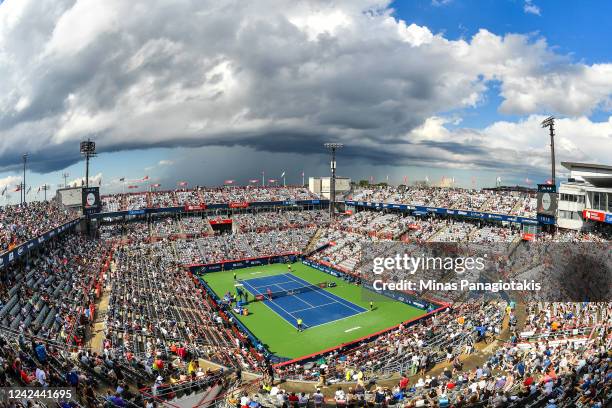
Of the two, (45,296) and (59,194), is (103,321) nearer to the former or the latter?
(45,296)

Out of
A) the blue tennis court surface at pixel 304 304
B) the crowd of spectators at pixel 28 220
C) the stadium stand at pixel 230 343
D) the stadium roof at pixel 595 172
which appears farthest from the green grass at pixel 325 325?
the stadium roof at pixel 595 172

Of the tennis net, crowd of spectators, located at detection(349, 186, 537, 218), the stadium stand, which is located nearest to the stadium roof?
the stadium stand

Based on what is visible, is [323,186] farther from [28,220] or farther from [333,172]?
[28,220]

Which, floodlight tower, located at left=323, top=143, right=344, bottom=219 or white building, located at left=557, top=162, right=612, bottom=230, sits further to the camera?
floodlight tower, located at left=323, top=143, right=344, bottom=219

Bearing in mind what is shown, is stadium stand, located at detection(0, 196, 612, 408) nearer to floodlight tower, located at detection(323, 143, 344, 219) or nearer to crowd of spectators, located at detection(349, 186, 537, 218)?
crowd of spectators, located at detection(349, 186, 537, 218)

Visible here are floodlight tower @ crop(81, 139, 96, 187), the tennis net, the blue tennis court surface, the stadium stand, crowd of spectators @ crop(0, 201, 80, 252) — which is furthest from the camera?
floodlight tower @ crop(81, 139, 96, 187)
